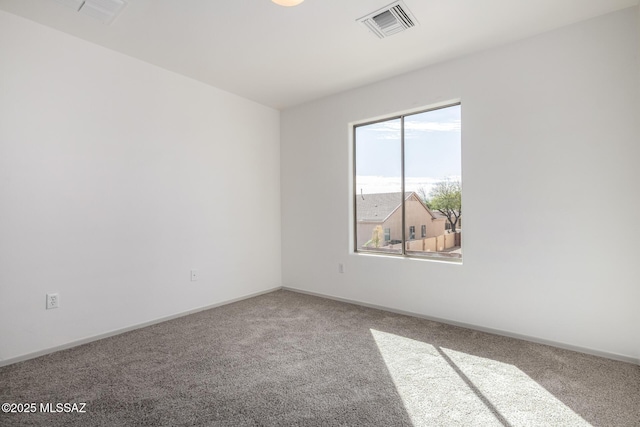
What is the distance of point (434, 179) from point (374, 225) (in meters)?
0.93

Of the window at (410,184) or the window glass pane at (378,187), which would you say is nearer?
the window at (410,184)

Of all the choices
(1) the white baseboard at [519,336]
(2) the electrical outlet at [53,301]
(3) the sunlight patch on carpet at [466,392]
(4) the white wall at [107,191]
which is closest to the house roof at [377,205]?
(1) the white baseboard at [519,336]

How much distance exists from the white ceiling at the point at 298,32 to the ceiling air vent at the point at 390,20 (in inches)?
2.0

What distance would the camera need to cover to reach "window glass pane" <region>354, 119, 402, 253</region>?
3.83 m

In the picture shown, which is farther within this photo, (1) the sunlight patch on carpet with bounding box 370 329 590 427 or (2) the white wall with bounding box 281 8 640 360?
(2) the white wall with bounding box 281 8 640 360

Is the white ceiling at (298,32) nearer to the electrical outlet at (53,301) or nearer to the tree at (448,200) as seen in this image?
the tree at (448,200)

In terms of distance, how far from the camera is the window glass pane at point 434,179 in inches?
132

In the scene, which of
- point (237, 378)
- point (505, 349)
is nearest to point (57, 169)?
point (237, 378)

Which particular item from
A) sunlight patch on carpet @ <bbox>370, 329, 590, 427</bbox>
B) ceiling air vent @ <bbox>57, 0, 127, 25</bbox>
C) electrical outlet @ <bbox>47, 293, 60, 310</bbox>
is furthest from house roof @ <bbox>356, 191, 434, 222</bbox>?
electrical outlet @ <bbox>47, 293, 60, 310</bbox>

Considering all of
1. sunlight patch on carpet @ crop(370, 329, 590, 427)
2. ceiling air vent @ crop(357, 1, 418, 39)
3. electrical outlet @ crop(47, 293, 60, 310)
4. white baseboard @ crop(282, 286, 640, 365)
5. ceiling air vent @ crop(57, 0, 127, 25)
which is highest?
ceiling air vent @ crop(57, 0, 127, 25)

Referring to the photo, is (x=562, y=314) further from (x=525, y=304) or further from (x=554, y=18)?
(x=554, y=18)

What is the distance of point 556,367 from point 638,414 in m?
0.54

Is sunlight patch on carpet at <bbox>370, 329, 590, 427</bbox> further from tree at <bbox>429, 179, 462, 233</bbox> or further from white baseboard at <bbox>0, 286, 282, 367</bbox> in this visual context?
white baseboard at <bbox>0, 286, 282, 367</bbox>

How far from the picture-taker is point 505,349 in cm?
267
